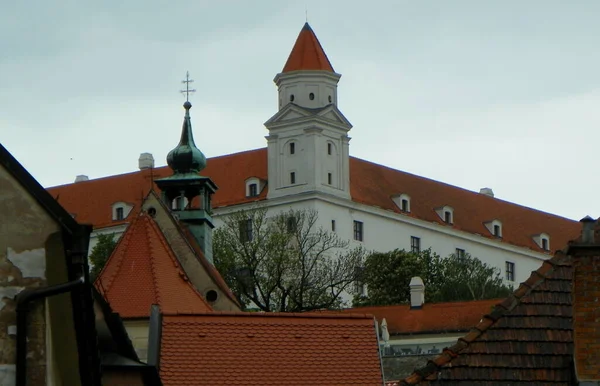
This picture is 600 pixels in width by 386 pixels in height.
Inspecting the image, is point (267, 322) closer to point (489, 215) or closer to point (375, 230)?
point (375, 230)

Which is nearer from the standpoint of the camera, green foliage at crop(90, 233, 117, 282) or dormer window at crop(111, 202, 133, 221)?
green foliage at crop(90, 233, 117, 282)

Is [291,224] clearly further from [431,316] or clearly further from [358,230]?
[431,316]

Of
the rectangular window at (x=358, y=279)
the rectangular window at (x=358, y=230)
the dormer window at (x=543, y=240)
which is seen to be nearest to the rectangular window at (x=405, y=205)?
the rectangular window at (x=358, y=230)

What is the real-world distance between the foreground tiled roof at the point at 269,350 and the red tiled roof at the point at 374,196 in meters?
77.8

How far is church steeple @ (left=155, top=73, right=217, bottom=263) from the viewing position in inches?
1900

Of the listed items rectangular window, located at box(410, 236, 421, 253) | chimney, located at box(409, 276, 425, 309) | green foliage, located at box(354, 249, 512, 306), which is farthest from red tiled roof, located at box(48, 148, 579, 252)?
chimney, located at box(409, 276, 425, 309)

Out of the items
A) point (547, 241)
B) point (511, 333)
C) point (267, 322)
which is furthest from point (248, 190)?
point (511, 333)

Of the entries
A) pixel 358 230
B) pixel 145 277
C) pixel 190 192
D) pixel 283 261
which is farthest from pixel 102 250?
pixel 145 277

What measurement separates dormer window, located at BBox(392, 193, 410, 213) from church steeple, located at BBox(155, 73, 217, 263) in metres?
58.5

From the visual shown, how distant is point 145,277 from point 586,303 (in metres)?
28.1

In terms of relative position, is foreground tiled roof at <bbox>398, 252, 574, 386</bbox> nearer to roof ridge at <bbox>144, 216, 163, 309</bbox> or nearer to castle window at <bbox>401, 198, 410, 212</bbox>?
roof ridge at <bbox>144, 216, 163, 309</bbox>

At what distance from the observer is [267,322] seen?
89.1 ft

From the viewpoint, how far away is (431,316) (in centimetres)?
8569

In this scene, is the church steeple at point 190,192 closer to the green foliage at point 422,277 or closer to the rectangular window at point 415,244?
the green foliage at point 422,277
